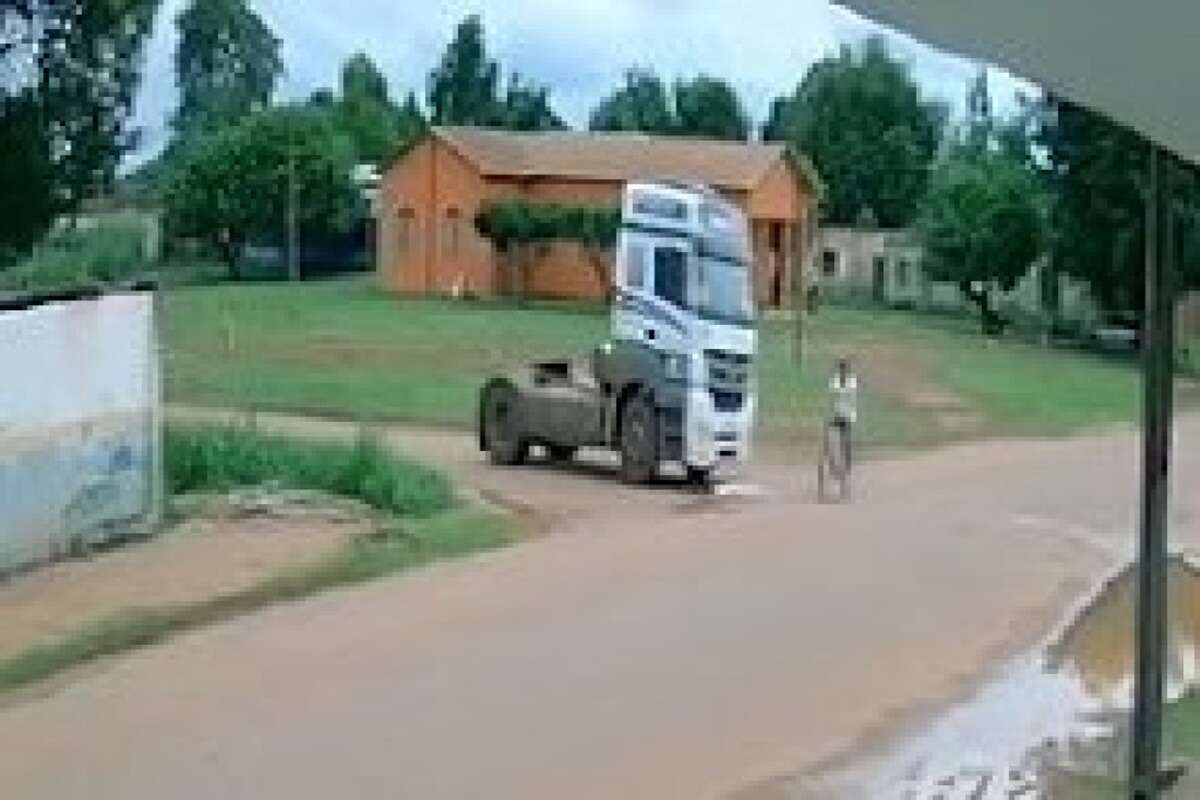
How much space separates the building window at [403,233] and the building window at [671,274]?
120 ft

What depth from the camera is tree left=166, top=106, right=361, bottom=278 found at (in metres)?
68.2

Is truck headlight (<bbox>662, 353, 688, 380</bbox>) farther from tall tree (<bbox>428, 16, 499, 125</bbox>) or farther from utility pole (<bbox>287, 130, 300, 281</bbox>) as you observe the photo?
tall tree (<bbox>428, 16, 499, 125</bbox>)

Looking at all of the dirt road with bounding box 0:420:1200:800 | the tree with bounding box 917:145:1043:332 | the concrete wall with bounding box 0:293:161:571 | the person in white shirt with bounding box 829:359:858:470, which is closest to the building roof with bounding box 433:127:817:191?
the tree with bounding box 917:145:1043:332

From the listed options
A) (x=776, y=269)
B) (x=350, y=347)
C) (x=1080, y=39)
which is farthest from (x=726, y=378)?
(x=776, y=269)

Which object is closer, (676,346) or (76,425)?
(76,425)

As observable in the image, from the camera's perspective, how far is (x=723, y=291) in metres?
29.4

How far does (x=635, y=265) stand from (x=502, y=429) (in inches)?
121

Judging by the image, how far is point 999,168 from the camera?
67.0m

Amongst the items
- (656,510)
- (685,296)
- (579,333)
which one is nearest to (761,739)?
(656,510)

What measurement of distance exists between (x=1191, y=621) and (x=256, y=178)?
5171 cm

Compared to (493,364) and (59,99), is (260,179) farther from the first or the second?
(59,99)

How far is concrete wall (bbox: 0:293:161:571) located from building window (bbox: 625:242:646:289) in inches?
296

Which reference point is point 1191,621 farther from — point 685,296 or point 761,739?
point 685,296

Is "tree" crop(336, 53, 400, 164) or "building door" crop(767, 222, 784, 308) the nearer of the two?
"building door" crop(767, 222, 784, 308)
